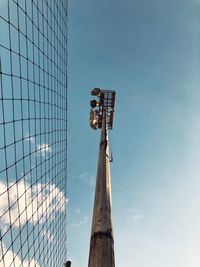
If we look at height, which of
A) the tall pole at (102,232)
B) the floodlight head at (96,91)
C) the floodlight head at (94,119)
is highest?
the floodlight head at (96,91)

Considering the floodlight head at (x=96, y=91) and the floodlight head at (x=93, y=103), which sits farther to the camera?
the floodlight head at (x=96, y=91)

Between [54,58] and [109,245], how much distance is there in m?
14.5

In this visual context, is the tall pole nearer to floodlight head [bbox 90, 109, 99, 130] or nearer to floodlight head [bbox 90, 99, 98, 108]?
floodlight head [bbox 90, 109, 99, 130]

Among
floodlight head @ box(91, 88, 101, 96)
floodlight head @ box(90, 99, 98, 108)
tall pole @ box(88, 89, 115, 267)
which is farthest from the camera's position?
floodlight head @ box(91, 88, 101, 96)

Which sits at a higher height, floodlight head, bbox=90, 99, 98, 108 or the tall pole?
floodlight head, bbox=90, 99, 98, 108

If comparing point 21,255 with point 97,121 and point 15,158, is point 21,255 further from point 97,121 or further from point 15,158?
point 97,121

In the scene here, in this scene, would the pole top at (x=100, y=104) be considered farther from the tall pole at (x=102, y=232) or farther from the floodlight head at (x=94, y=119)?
the tall pole at (x=102, y=232)

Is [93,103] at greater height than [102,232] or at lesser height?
greater

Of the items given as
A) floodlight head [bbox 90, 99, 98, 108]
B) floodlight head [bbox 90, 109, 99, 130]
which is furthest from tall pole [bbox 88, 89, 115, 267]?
floodlight head [bbox 90, 99, 98, 108]

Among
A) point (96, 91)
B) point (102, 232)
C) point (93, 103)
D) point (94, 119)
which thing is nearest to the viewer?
point (102, 232)

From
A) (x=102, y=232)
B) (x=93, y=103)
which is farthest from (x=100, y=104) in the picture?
(x=102, y=232)

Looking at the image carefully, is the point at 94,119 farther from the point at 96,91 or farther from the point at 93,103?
the point at 96,91

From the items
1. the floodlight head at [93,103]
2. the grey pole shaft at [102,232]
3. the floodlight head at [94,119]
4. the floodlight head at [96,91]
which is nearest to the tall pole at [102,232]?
the grey pole shaft at [102,232]

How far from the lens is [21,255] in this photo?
1172 centimetres
